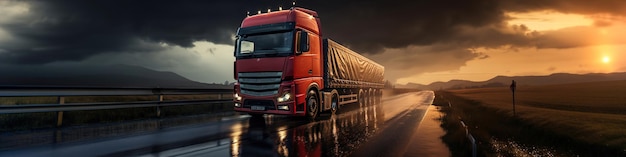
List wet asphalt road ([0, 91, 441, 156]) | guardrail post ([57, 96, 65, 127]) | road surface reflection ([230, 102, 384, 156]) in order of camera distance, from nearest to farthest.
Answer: wet asphalt road ([0, 91, 441, 156]), road surface reflection ([230, 102, 384, 156]), guardrail post ([57, 96, 65, 127])

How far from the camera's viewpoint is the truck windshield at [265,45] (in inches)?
430

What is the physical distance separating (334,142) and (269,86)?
176 inches

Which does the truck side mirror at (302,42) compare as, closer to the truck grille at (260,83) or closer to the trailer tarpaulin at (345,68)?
the truck grille at (260,83)

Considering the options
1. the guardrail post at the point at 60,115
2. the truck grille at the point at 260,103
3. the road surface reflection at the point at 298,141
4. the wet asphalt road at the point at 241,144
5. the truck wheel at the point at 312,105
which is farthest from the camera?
the truck wheel at the point at 312,105

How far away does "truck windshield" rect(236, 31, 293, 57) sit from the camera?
35.9 ft

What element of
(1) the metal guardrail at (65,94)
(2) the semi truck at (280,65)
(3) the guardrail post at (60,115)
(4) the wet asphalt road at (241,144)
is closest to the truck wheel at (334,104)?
(2) the semi truck at (280,65)

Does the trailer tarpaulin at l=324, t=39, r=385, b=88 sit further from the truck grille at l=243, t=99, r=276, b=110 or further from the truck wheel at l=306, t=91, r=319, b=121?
the truck grille at l=243, t=99, r=276, b=110

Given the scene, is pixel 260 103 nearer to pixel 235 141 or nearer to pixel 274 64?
pixel 274 64

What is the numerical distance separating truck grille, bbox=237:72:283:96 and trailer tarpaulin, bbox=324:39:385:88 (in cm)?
318

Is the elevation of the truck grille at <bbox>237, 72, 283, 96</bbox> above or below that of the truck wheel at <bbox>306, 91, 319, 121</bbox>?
above

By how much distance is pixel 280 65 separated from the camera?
35.5 ft

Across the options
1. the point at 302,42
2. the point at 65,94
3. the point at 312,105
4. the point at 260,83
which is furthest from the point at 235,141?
the point at 65,94

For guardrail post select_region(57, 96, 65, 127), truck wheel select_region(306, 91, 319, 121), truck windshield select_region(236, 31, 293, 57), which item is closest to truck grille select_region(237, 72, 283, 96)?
truck windshield select_region(236, 31, 293, 57)

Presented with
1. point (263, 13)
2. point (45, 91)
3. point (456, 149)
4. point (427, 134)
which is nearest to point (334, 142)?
point (456, 149)
